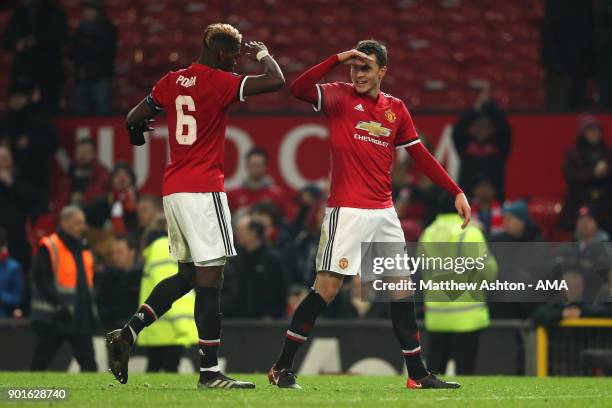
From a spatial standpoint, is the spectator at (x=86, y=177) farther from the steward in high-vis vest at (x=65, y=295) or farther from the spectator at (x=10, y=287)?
the steward in high-vis vest at (x=65, y=295)

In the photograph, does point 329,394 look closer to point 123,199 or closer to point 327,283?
point 327,283

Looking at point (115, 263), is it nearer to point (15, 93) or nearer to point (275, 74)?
point (15, 93)

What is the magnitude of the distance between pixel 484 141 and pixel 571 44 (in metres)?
1.96

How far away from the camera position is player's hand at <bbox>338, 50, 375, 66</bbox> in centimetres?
873

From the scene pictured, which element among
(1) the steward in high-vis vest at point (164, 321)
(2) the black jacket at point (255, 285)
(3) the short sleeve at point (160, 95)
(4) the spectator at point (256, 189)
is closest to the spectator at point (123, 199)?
(4) the spectator at point (256, 189)

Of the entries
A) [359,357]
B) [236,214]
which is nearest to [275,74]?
[359,357]

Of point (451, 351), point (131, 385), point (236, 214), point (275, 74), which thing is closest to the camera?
point (275, 74)

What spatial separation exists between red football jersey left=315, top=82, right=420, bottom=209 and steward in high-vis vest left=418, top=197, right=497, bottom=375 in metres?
2.19

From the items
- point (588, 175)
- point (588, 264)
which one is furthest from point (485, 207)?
point (588, 264)

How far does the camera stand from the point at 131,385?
9617 millimetres

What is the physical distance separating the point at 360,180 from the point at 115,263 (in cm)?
596

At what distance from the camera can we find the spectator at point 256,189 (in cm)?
1606
